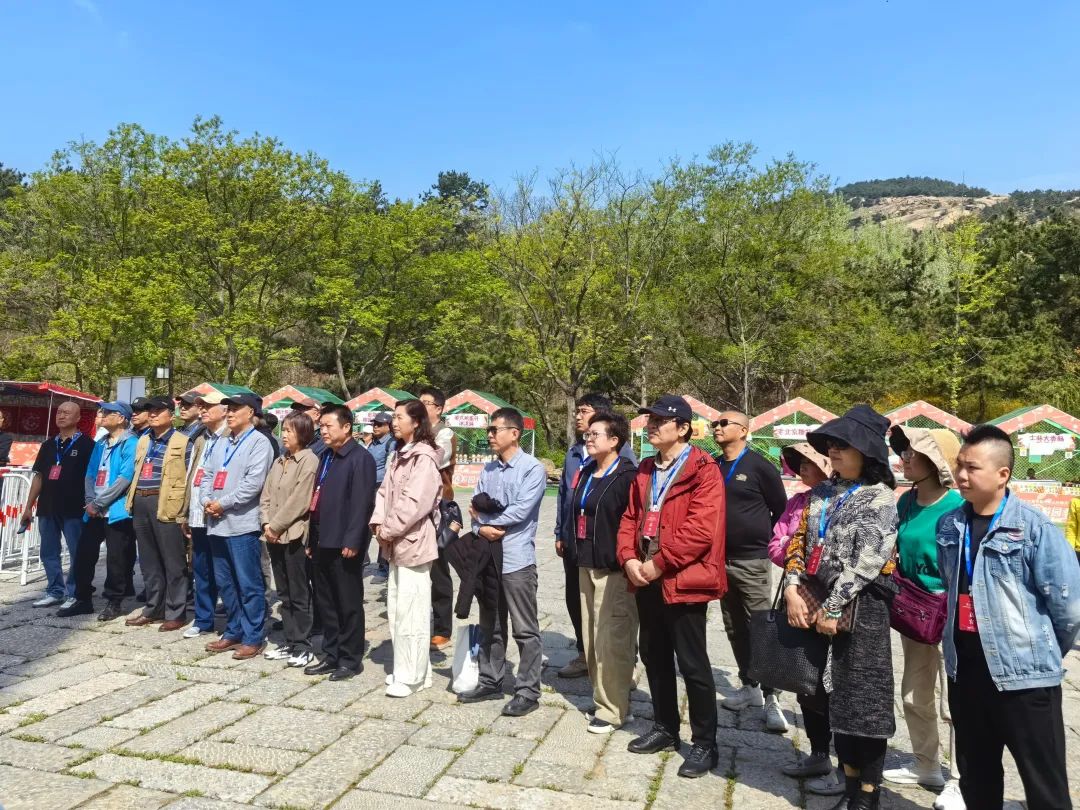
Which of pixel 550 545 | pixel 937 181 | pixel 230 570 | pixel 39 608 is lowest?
pixel 550 545

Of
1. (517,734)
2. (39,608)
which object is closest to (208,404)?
(39,608)

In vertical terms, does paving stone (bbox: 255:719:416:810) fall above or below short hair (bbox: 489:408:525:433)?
below

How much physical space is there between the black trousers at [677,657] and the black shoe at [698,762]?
0.11ft

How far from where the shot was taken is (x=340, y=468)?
18.1 ft

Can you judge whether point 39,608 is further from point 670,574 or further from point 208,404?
point 670,574

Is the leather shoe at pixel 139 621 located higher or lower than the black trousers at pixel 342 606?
lower

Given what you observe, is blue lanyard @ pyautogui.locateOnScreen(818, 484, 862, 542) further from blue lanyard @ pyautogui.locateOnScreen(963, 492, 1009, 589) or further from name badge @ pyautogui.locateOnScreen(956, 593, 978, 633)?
name badge @ pyautogui.locateOnScreen(956, 593, 978, 633)

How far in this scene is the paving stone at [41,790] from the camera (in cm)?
345

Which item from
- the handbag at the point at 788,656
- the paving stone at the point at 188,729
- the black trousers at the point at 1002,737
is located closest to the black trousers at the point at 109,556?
the paving stone at the point at 188,729

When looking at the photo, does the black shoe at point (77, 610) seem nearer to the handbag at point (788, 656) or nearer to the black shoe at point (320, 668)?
the black shoe at point (320, 668)

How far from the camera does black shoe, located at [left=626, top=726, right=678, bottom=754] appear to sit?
13.5 feet

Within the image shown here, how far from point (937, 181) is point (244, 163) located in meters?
159

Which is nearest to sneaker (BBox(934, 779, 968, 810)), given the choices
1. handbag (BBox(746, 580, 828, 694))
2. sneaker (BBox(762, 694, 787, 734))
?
handbag (BBox(746, 580, 828, 694))

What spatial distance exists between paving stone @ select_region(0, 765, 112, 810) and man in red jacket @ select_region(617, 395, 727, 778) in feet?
8.78
